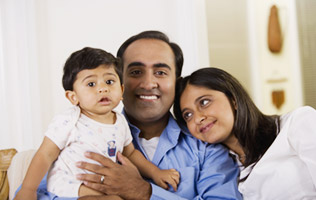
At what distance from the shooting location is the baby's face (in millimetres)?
1496

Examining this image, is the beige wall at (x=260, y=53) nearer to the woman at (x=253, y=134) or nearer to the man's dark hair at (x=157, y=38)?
the man's dark hair at (x=157, y=38)

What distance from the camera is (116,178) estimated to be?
61.7 inches

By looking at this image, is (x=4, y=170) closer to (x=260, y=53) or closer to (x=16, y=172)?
(x=16, y=172)

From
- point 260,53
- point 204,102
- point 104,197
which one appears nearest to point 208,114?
point 204,102

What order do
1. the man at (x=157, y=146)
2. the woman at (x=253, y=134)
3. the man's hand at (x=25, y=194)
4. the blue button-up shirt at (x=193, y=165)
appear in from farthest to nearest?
the blue button-up shirt at (x=193, y=165) → the man at (x=157, y=146) → the woman at (x=253, y=134) → the man's hand at (x=25, y=194)

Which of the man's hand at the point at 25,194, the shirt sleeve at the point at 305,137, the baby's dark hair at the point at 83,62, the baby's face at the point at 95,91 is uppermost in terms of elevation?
the baby's dark hair at the point at 83,62

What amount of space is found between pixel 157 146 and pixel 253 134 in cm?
51

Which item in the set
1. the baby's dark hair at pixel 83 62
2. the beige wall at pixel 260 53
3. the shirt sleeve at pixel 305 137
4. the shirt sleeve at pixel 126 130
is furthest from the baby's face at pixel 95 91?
the beige wall at pixel 260 53

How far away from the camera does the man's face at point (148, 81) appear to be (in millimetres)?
1984

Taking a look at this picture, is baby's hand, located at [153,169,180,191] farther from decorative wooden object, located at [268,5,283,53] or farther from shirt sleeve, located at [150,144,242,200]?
decorative wooden object, located at [268,5,283,53]

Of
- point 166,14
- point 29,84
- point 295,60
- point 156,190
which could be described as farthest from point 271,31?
point 156,190

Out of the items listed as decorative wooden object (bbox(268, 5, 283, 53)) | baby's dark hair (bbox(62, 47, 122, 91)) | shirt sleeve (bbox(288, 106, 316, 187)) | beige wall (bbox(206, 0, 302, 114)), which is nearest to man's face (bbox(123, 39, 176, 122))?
baby's dark hair (bbox(62, 47, 122, 91))

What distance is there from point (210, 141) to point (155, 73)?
52 centimetres

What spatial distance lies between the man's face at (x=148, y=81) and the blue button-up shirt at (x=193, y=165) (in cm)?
11
